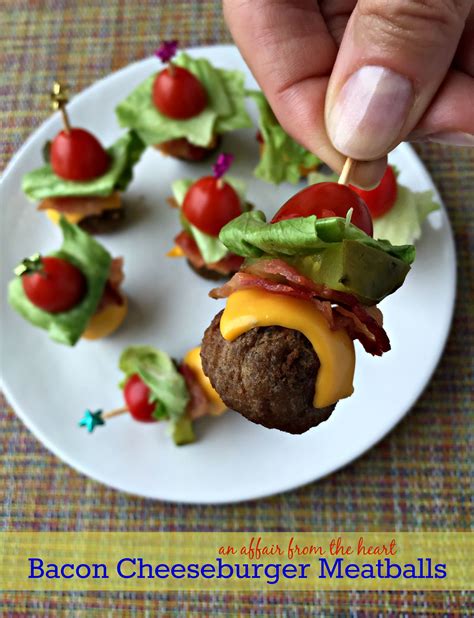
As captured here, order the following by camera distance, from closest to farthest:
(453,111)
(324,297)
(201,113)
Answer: (324,297) → (453,111) → (201,113)

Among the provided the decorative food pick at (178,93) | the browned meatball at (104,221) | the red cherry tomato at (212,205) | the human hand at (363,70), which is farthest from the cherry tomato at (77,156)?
the human hand at (363,70)

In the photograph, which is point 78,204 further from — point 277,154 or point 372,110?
point 372,110

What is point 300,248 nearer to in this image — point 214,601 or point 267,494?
point 267,494

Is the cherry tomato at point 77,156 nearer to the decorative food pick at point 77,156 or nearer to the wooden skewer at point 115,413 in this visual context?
the decorative food pick at point 77,156

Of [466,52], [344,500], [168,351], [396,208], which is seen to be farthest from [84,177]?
[344,500]

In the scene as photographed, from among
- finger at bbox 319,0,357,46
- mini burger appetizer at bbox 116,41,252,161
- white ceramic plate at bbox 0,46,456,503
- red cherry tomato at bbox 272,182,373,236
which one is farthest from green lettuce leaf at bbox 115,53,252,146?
red cherry tomato at bbox 272,182,373,236

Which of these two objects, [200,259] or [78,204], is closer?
[200,259]

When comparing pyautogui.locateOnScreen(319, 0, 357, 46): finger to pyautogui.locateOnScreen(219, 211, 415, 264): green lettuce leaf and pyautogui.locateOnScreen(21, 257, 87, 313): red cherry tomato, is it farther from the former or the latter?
pyautogui.locateOnScreen(21, 257, 87, 313): red cherry tomato
